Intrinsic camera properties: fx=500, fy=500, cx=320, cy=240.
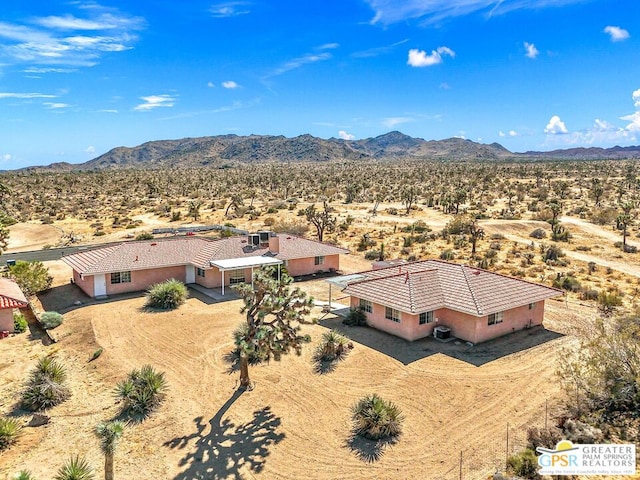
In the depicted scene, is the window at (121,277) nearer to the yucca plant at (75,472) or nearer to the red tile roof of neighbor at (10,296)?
the red tile roof of neighbor at (10,296)

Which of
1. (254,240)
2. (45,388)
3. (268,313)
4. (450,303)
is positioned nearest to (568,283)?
(450,303)

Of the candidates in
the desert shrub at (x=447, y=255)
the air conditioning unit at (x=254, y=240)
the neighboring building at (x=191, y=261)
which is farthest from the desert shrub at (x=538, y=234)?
the air conditioning unit at (x=254, y=240)

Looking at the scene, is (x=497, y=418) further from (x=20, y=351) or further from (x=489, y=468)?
(x=20, y=351)

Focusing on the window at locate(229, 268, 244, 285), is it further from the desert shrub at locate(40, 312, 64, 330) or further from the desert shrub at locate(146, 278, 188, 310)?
the desert shrub at locate(40, 312, 64, 330)

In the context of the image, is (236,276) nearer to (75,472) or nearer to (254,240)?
(254,240)

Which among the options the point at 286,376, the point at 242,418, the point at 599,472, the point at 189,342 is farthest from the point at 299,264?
the point at 599,472

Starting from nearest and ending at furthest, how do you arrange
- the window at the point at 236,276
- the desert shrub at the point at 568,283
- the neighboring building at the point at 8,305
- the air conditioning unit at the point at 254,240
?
the neighboring building at the point at 8,305
the desert shrub at the point at 568,283
the window at the point at 236,276
the air conditioning unit at the point at 254,240

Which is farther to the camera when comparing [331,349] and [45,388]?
[331,349]
